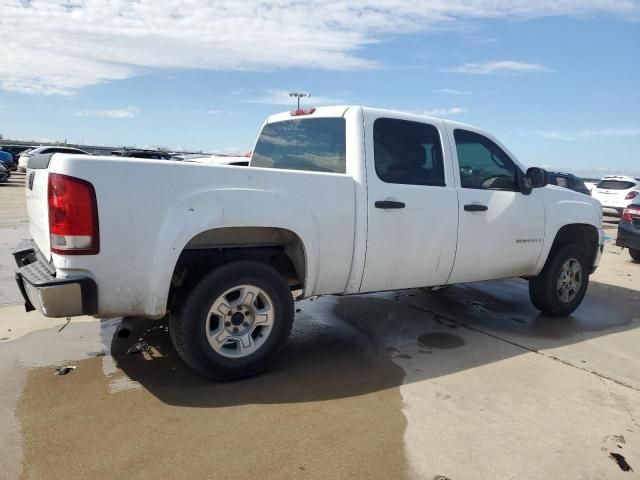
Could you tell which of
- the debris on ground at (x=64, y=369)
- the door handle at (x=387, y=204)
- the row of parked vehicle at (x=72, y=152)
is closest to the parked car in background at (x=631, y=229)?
the door handle at (x=387, y=204)

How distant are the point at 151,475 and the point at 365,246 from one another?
218cm

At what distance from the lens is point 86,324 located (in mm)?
4734

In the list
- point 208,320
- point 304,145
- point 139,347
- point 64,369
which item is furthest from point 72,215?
point 304,145

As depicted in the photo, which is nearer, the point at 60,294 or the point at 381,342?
the point at 60,294

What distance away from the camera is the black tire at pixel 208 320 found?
3.35m

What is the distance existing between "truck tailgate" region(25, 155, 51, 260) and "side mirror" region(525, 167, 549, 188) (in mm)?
4281

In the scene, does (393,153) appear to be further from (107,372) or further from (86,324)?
(86,324)

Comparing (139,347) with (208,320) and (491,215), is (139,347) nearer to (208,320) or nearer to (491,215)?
(208,320)

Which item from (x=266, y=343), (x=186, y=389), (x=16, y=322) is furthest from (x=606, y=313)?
(x=16, y=322)

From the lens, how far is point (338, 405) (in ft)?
11.1

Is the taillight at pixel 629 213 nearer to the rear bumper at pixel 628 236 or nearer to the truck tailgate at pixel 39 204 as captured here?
the rear bumper at pixel 628 236

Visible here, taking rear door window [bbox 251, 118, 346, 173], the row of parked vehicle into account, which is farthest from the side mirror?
the row of parked vehicle

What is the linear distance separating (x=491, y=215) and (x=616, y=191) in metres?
17.5

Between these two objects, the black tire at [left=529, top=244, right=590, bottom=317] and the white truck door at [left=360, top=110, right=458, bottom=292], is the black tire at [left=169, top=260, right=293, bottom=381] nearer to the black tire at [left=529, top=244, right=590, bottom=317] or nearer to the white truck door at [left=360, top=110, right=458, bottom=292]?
the white truck door at [left=360, top=110, right=458, bottom=292]
